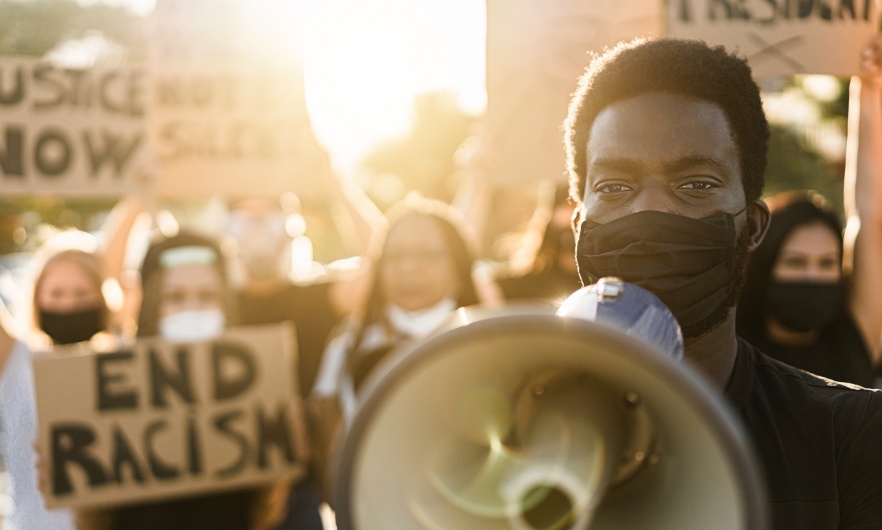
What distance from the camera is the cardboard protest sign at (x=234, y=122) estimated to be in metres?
4.40

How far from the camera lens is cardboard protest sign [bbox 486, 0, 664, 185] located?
2480 millimetres

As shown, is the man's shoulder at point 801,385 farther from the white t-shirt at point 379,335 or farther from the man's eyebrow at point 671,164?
the white t-shirt at point 379,335

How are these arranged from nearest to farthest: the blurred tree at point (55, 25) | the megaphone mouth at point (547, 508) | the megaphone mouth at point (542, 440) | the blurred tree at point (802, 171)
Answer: the megaphone mouth at point (542, 440) < the megaphone mouth at point (547, 508) < the blurred tree at point (55, 25) < the blurred tree at point (802, 171)

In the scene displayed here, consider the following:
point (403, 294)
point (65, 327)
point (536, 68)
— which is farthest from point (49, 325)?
point (536, 68)

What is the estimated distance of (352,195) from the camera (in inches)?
181

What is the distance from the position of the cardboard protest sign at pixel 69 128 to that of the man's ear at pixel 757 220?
3540mm

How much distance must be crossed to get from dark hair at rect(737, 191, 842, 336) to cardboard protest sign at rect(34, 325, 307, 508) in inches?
69.3

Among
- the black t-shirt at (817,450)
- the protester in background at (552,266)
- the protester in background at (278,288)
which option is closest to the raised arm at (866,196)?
the protester in background at (552,266)

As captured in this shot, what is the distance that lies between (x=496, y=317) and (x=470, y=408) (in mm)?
272

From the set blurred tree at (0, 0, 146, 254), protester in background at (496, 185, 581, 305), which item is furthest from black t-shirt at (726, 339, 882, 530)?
blurred tree at (0, 0, 146, 254)

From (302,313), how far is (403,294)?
818mm

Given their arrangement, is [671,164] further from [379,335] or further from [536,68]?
[379,335]

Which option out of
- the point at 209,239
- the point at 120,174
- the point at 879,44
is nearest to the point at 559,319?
the point at 879,44

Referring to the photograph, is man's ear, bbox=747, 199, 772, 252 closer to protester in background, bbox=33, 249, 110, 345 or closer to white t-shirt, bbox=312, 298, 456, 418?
white t-shirt, bbox=312, 298, 456, 418
